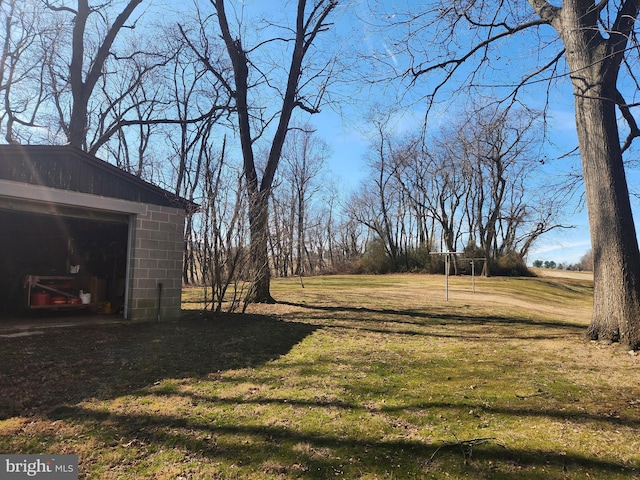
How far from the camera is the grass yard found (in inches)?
104

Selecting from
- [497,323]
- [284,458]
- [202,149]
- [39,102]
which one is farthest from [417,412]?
[202,149]

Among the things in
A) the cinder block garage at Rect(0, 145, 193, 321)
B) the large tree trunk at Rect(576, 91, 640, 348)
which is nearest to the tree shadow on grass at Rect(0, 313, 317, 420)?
the cinder block garage at Rect(0, 145, 193, 321)

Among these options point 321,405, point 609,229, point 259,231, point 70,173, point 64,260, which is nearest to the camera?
point 321,405

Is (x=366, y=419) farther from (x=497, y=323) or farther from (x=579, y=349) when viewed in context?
(x=497, y=323)

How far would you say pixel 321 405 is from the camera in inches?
145

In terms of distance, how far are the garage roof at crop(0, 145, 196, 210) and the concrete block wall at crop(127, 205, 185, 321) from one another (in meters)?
0.43

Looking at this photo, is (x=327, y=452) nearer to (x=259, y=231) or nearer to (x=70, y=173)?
(x=259, y=231)

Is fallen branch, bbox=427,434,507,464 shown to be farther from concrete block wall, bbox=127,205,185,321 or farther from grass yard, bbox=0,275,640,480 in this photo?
concrete block wall, bbox=127,205,185,321

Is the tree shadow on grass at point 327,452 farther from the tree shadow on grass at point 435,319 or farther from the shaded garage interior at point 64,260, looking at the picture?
the shaded garage interior at point 64,260

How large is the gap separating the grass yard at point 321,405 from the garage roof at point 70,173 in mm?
2731

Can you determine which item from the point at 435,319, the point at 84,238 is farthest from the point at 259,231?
the point at 84,238

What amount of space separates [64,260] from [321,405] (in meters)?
9.76

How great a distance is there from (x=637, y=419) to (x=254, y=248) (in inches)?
267

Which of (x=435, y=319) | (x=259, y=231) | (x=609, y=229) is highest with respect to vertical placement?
(x=259, y=231)
